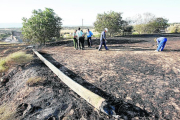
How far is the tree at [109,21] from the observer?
2022 cm

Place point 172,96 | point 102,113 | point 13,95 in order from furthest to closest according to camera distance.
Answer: point 13,95 < point 172,96 < point 102,113

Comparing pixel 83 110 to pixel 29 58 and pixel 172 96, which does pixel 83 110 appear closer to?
pixel 172 96

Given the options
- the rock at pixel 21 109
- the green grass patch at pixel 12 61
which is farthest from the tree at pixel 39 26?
the rock at pixel 21 109

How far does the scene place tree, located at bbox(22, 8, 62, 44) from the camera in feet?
42.4

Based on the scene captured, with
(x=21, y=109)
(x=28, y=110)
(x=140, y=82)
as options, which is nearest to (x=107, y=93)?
(x=140, y=82)

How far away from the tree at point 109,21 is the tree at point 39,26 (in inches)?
335

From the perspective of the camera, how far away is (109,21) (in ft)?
66.2

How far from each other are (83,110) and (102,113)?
453mm

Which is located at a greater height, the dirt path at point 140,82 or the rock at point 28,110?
the dirt path at point 140,82

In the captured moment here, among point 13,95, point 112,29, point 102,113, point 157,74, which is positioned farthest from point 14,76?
point 112,29

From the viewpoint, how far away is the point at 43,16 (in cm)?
1338

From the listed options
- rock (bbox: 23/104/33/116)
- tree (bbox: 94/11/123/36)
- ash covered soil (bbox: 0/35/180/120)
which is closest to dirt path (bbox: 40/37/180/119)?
ash covered soil (bbox: 0/35/180/120)

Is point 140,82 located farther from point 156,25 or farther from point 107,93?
point 156,25

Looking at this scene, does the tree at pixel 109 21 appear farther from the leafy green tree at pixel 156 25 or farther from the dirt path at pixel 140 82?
the dirt path at pixel 140 82
